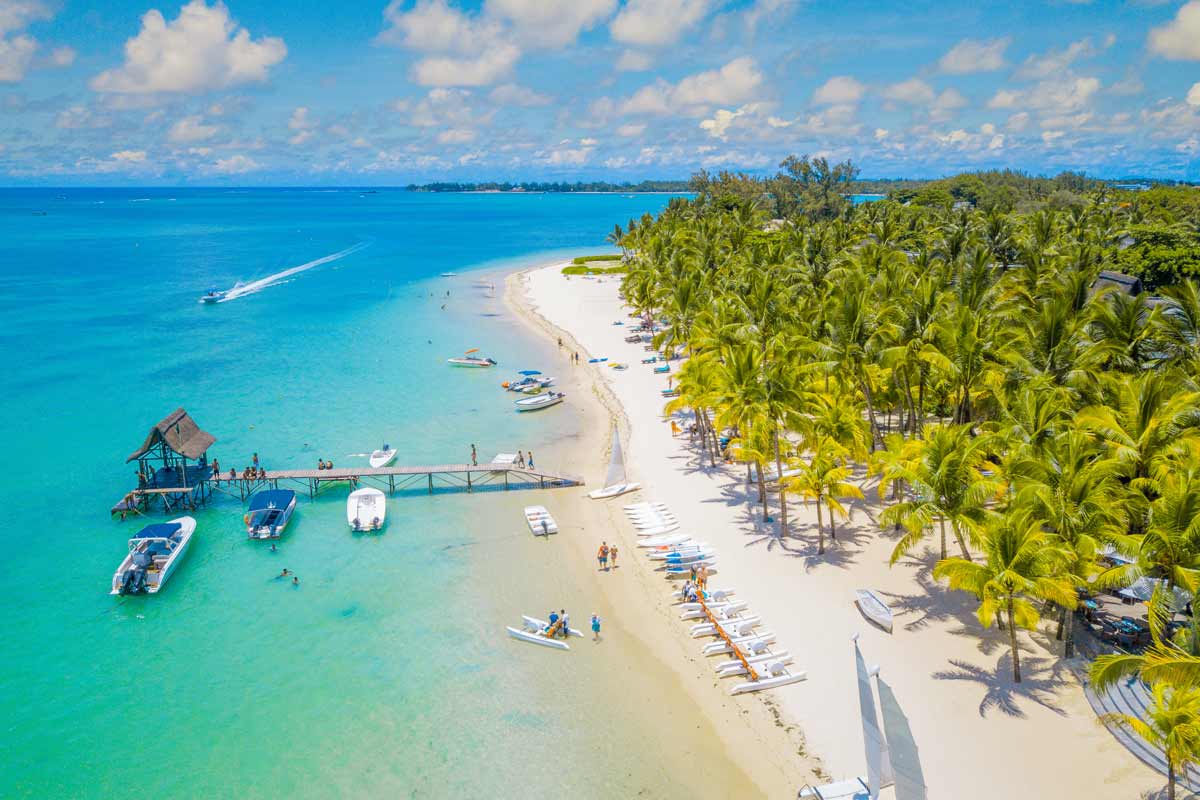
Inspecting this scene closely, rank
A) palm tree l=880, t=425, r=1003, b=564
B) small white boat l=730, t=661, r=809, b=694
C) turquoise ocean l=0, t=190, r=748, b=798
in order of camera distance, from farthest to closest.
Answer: palm tree l=880, t=425, r=1003, b=564 → small white boat l=730, t=661, r=809, b=694 → turquoise ocean l=0, t=190, r=748, b=798

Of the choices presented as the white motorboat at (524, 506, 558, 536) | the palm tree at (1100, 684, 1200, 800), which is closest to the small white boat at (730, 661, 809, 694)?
the palm tree at (1100, 684, 1200, 800)

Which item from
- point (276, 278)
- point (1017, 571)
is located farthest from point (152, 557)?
point (276, 278)

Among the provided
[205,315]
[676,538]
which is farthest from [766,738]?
[205,315]

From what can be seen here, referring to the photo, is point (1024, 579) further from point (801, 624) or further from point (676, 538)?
point (676, 538)

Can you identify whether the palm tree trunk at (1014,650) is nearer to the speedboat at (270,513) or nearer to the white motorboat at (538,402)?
the speedboat at (270,513)

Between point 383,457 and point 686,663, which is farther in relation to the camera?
point 383,457

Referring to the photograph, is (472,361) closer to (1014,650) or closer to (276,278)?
(1014,650)

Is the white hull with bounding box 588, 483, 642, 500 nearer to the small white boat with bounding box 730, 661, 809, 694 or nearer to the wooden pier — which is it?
the wooden pier
